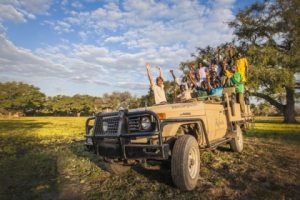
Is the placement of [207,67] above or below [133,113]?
above

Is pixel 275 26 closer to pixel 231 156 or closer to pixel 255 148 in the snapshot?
pixel 255 148

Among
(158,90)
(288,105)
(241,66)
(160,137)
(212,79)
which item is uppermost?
(241,66)

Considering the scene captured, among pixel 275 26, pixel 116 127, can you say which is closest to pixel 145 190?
pixel 116 127

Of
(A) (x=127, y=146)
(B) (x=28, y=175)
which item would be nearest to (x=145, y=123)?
(A) (x=127, y=146)

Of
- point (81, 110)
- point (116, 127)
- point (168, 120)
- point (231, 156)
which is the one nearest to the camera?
point (168, 120)

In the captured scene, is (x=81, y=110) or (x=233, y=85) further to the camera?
(x=81, y=110)

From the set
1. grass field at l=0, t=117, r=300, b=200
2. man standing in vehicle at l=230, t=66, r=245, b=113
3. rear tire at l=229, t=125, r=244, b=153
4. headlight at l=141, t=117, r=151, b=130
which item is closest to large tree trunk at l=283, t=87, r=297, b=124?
man standing in vehicle at l=230, t=66, r=245, b=113

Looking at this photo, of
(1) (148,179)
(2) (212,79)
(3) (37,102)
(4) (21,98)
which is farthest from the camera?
(3) (37,102)

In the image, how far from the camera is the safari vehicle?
16.6 ft

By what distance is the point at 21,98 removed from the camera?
85625mm

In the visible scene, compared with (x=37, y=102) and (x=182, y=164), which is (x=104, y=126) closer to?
(x=182, y=164)

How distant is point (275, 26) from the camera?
29.6m

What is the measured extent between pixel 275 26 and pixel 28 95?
253ft

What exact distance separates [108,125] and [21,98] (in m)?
87.8
